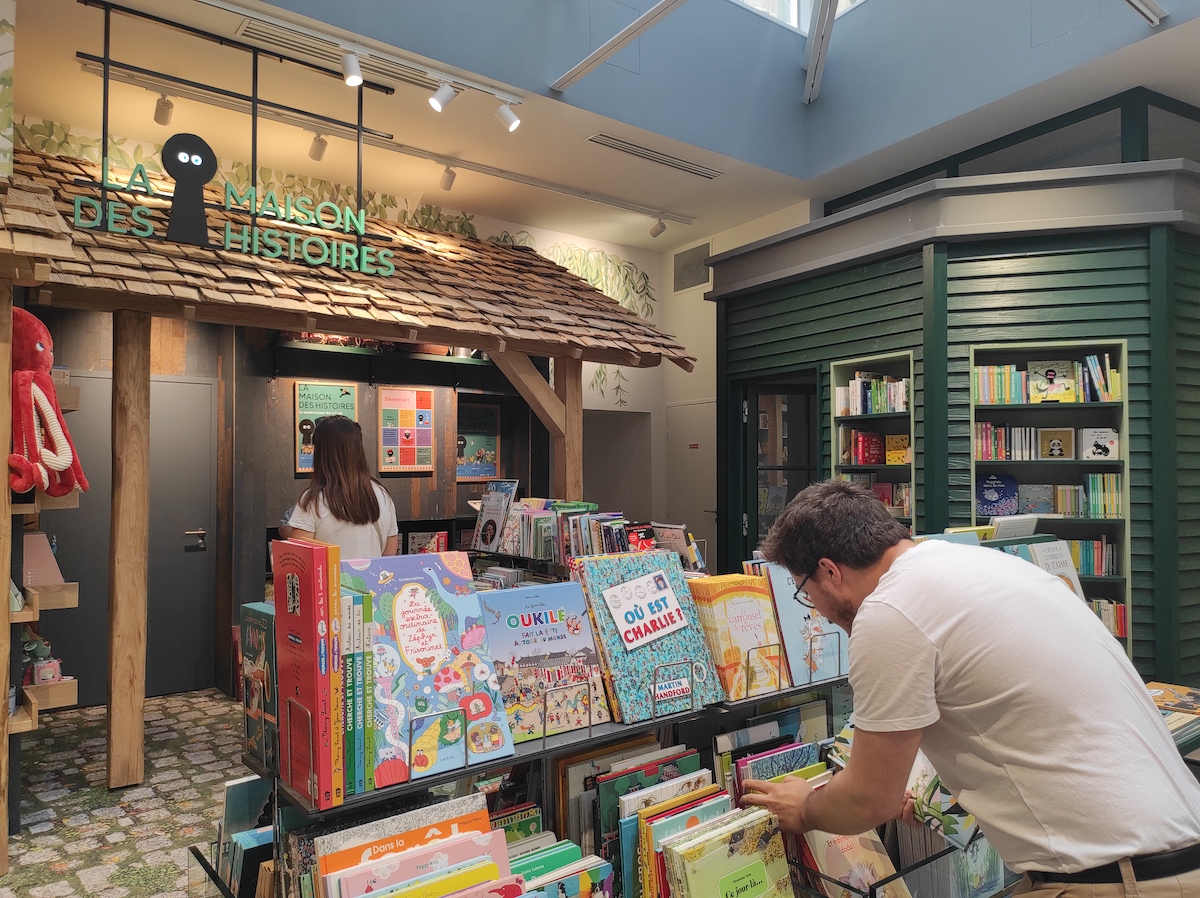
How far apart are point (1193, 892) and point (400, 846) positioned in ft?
4.54

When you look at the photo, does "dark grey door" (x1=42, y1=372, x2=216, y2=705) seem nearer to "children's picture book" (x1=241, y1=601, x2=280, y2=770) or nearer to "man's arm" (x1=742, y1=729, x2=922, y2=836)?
"children's picture book" (x1=241, y1=601, x2=280, y2=770)

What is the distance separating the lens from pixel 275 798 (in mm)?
1623

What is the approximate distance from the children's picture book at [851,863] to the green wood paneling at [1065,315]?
3529 millimetres

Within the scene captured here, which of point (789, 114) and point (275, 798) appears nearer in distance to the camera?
point (275, 798)

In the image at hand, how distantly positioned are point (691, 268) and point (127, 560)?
5.91 m

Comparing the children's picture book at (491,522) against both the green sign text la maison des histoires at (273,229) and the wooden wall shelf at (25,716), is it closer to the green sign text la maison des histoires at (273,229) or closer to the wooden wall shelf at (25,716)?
the green sign text la maison des histoires at (273,229)

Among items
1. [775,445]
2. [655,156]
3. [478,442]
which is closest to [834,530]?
[655,156]

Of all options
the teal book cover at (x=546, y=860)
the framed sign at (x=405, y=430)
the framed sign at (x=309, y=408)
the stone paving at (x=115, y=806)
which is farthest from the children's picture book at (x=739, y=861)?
the framed sign at (x=405, y=430)

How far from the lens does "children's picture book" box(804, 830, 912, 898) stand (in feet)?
5.67

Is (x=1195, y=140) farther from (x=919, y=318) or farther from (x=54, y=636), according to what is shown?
(x=54, y=636)

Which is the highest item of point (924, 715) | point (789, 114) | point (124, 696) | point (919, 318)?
point (789, 114)

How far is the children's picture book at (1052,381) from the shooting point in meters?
4.80

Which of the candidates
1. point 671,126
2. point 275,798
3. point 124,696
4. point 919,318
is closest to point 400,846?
point 275,798

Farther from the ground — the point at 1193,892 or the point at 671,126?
the point at 671,126
